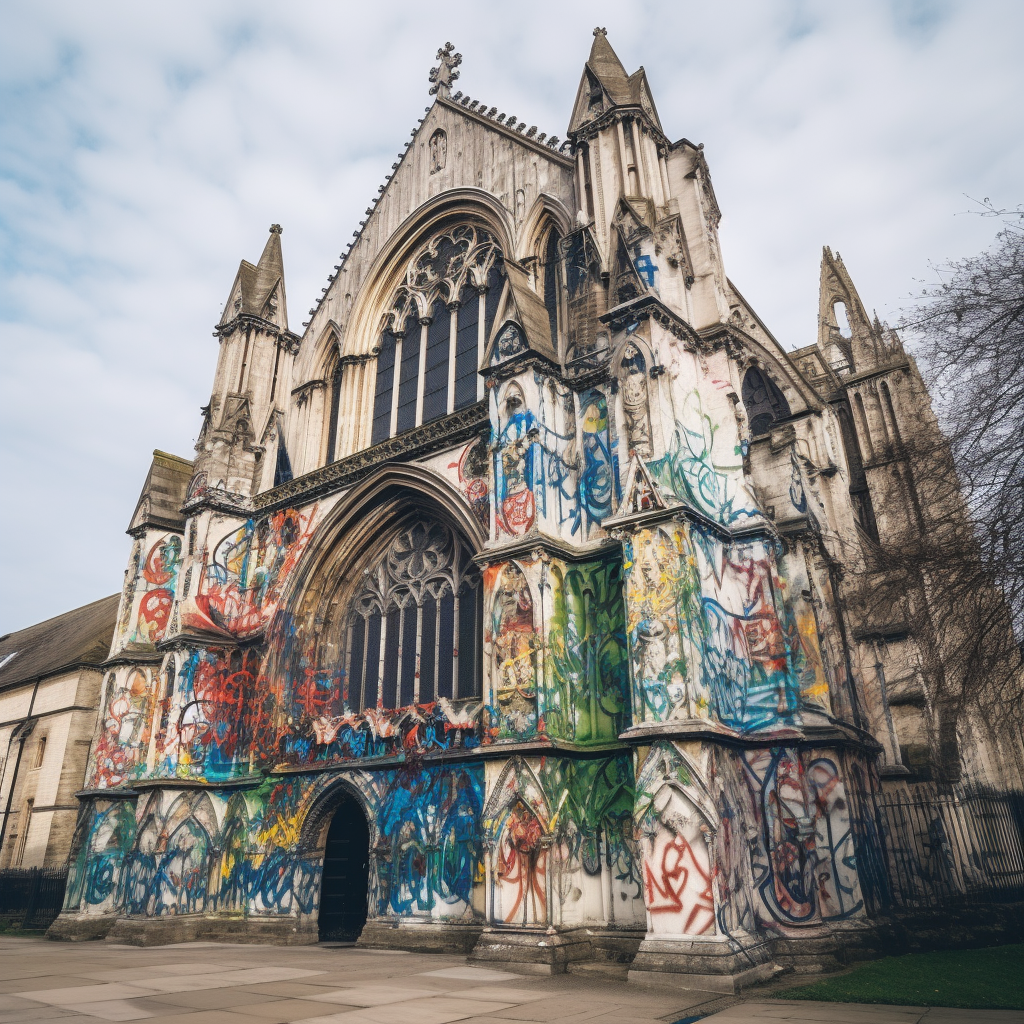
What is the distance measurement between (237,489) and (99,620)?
14283mm

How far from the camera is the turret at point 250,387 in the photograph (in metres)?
19.0

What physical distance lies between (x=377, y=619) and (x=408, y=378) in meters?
5.55

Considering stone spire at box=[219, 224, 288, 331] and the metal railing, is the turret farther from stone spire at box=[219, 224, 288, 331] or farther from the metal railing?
the metal railing

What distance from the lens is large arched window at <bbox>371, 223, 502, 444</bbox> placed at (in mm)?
17516

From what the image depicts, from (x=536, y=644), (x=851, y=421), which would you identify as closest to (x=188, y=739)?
(x=536, y=644)

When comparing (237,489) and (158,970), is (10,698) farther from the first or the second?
(158,970)

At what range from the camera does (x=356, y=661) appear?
1659 cm

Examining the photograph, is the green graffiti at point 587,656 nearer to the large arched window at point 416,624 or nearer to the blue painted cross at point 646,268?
the large arched window at point 416,624

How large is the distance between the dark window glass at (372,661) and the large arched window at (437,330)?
14.0ft

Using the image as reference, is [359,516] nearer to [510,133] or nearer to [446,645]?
[446,645]

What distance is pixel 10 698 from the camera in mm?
28750

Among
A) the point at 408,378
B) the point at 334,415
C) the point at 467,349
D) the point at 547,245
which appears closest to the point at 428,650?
the point at 467,349

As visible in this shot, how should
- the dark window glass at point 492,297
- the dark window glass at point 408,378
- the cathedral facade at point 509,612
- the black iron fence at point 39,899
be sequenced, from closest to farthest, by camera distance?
the cathedral facade at point 509,612 < the dark window glass at point 492,297 < the dark window glass at point 408,378 < the black iron fence at point 39,899

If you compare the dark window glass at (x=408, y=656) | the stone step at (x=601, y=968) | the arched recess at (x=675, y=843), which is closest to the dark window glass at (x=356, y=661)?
the dark window glass at (x=408, y=656)
